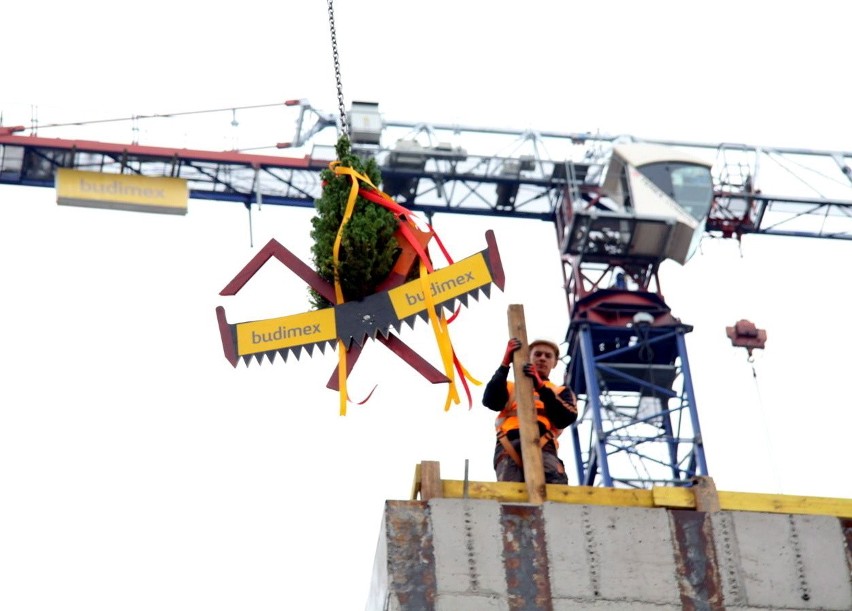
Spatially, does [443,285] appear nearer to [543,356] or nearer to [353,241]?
[353,241]

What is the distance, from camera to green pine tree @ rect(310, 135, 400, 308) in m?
20.2

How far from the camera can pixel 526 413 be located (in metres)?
18.6

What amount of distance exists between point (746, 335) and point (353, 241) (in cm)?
3413

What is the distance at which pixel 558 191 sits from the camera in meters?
57.7

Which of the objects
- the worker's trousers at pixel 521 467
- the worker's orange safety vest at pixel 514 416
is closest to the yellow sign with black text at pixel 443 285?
the worker's orange safety vest at pixel 514 416

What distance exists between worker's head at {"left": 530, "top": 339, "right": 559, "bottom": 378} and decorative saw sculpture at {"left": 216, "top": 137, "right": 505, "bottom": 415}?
1.28m

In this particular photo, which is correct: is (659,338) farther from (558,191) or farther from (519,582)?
(519,582)

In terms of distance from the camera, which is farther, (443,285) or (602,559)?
(443,285)

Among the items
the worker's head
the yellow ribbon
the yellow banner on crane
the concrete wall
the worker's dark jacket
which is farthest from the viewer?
the yellow banner on crane

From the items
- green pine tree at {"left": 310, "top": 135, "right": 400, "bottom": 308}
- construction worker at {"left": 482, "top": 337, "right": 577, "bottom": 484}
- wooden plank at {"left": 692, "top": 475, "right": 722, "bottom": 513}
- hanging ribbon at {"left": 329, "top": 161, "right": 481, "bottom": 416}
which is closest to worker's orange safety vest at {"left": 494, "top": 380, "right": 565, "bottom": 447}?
construction worker at {"left": 482, "top": 337, "right": 577, "bottom": 484}

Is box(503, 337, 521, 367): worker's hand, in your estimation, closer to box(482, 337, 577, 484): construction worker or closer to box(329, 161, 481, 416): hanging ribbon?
box(482, 337, 577, 484): construction worker

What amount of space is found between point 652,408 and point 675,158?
25.5 feet

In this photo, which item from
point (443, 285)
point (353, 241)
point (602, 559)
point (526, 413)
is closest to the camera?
point (602, 559)

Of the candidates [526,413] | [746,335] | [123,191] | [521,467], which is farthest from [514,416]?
[123,191]
